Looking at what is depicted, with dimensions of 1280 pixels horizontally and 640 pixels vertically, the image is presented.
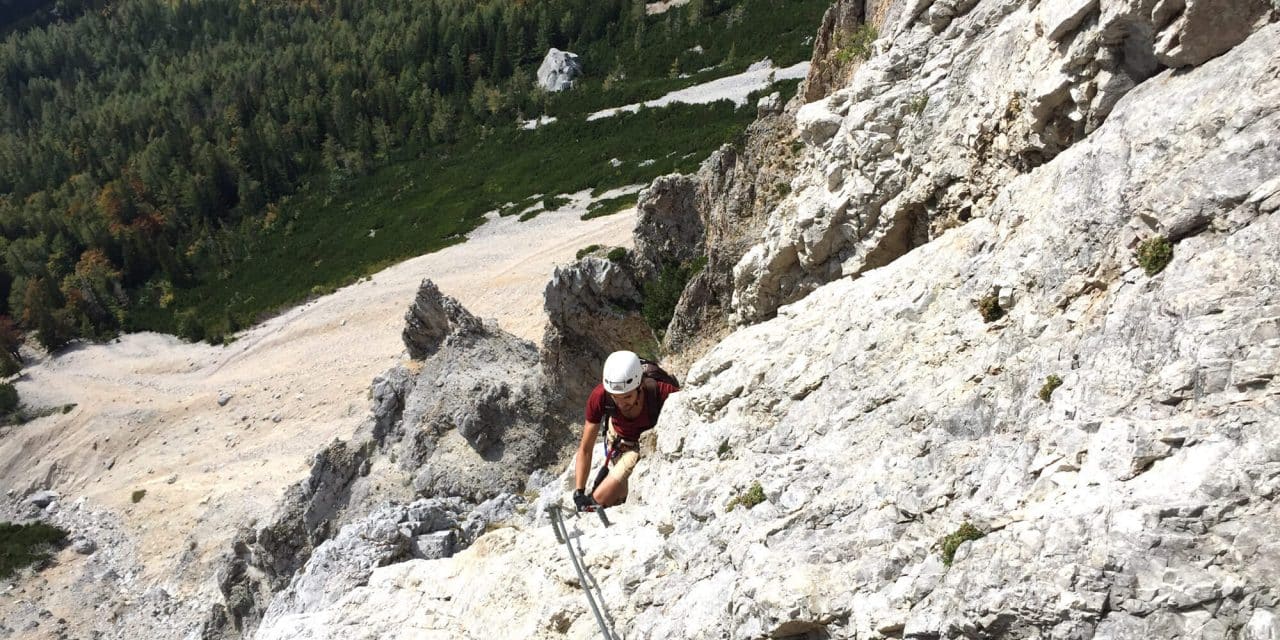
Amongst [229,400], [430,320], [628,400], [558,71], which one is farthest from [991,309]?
[558,71]

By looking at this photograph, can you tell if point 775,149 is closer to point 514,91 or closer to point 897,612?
point 897,612

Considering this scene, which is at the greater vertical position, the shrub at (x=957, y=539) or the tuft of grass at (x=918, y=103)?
the tuft of grass at (x=918, y=103)

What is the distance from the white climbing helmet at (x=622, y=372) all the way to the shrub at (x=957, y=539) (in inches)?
206

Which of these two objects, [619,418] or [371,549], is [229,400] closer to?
[371,549]

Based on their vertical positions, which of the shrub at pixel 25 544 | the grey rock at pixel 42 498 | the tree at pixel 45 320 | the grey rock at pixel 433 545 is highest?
the grey rock at pixel 433 545

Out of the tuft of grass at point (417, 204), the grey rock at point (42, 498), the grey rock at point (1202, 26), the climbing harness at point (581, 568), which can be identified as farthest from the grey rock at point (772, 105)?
the grey rock at point (42, 498)

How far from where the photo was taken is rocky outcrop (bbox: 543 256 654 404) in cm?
2389

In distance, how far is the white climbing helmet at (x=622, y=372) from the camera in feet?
33.8

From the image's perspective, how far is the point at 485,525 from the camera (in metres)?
16.3

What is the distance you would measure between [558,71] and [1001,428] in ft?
338

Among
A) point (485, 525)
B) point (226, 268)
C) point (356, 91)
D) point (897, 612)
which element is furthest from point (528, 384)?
point (356, 91)

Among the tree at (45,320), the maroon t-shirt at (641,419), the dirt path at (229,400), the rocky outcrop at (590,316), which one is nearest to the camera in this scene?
the maroon t-shirt at (641,419)

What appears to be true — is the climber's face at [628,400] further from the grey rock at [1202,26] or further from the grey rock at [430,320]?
the grey rock at [430,320]

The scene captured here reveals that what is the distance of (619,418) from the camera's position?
11508 millimetres
